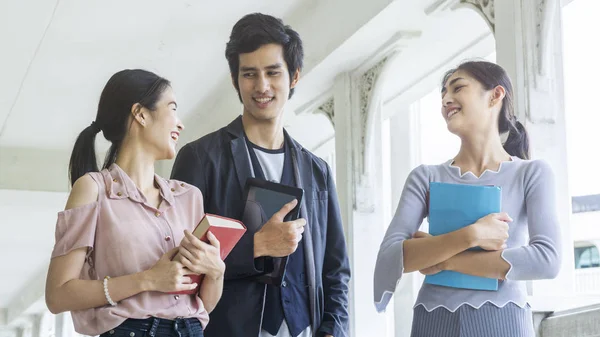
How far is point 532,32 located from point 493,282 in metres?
2.75

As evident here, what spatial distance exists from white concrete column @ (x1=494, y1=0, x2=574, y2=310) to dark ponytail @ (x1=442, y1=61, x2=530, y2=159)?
188 cm

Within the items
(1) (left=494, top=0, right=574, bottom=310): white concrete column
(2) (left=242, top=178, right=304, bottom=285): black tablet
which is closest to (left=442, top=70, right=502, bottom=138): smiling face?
(2) (left=242, top=178, right=304, bottom=285): black tablet

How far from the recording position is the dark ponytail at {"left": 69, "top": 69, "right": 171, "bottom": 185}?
2332 mm

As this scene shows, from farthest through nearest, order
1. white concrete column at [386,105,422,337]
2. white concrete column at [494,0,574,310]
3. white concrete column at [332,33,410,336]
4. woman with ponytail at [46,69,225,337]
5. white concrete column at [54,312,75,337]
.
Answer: white concrete column at [54,312,75,337] < white concrete column at [386,105,422,337] < white concrete column at [332,33,410,336] < white concrete column at [494,0,574,310] < woman with ponytail at [46,69,225,337]

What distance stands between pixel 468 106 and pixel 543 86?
2297 mm

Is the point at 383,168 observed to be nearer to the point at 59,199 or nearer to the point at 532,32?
the point at 532,32

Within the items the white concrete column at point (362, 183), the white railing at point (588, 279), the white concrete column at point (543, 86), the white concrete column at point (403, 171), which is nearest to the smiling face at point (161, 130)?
the white concrete column at point (543, 86)

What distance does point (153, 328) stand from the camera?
2.11m

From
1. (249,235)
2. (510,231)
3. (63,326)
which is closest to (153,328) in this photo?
(249,235)

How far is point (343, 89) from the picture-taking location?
767cm

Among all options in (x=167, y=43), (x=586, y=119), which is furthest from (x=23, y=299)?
(x=586, y=119)

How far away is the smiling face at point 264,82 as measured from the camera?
2.67m

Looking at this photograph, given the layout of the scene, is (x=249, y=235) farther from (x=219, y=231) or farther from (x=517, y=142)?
(x=517, y=142)

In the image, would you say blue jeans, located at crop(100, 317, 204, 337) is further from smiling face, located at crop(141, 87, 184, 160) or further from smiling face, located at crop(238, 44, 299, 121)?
smiling face, located at crop(238, 44, 299, 121)
